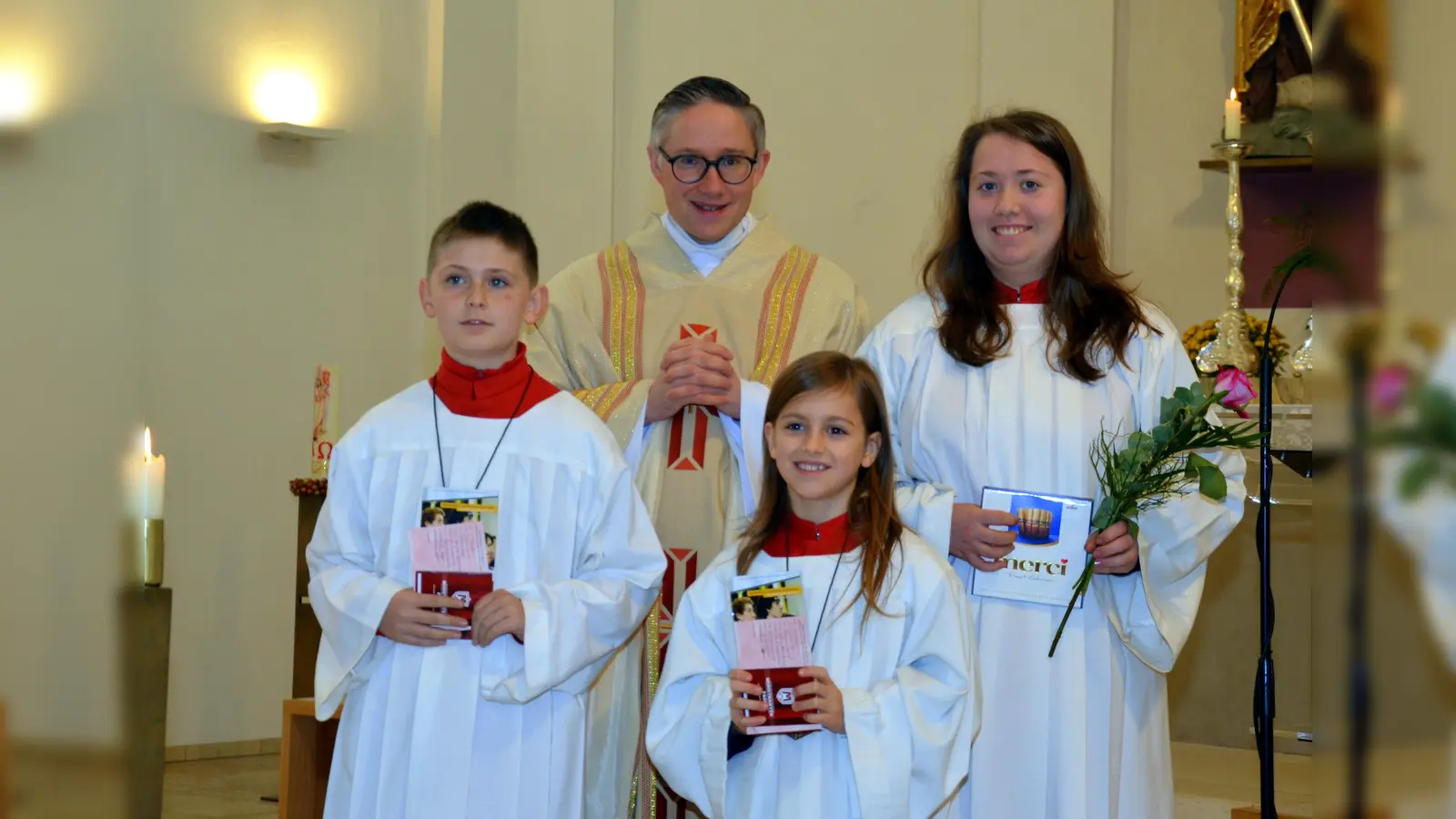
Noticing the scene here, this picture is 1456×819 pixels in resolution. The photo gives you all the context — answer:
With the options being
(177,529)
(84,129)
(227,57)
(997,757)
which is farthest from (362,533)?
(227,57)

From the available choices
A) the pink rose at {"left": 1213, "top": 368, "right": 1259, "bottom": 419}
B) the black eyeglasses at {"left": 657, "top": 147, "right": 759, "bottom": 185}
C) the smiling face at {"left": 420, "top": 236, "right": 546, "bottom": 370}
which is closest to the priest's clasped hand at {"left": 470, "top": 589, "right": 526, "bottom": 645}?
the smiling face at {"left": 420, "top": 236, "right": 546, "bottom": 370}

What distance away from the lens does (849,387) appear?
123 inches

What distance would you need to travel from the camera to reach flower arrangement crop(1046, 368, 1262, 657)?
2955mm

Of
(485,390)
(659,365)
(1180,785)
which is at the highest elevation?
(659,365)

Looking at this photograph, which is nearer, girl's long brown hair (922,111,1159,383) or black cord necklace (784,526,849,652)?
black cord necklace (784,526,849,652)

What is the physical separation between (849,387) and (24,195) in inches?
112

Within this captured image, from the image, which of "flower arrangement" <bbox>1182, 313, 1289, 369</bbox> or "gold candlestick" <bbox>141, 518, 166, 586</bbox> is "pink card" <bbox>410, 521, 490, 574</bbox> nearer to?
"gold candlestick" <bbox>141, 518, 166, 586</bbox>

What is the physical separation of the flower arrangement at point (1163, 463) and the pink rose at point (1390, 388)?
9.07 ft

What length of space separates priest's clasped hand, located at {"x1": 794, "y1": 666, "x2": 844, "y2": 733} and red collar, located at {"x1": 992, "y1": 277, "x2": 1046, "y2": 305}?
1104 mm

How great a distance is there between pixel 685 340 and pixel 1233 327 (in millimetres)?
2429

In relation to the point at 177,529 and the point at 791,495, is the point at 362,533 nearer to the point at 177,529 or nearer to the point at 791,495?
the point at 791,495

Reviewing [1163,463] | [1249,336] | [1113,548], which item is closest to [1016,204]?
[1163,463]

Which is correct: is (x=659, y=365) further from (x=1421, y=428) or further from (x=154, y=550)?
(x=1421, y=428)

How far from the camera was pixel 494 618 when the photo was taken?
9.91 feet
